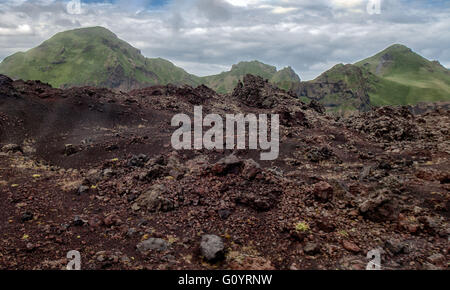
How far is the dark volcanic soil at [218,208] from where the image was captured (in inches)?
272

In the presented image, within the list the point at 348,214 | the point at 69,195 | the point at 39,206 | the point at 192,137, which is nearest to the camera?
the point at 348,214

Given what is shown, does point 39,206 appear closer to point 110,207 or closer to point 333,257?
point 110,207

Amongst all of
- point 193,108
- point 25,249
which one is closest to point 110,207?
point 25,249

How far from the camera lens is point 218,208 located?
29.3ft

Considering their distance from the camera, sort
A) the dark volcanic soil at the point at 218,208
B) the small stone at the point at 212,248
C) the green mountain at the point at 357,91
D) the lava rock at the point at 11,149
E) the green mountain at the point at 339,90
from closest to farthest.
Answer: the small stone at the point at 212,248 → the dark volcanic soil at the point at 218,208 → the lava rock at the point at 11,149 → the green mountain at the point at 339,90 → the green mountain at the point at 357,91

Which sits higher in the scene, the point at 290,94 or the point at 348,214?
the point at 290,94

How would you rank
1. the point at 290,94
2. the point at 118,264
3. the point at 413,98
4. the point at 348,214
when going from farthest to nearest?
the point at 413,98, the point at 290,94, the point at 348,214, the point at 118,264

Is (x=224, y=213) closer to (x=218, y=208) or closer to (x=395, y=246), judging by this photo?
(x=218, y=208)

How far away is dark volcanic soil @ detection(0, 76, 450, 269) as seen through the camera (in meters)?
6.92

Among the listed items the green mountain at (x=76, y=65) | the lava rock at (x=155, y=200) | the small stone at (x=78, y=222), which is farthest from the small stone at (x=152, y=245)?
the green mountain at (x=76, y=65)

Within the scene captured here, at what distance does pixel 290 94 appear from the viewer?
47844mm

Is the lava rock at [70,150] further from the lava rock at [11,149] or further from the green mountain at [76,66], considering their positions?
the green mountain at [76,66]

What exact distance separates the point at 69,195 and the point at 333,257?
10.1m

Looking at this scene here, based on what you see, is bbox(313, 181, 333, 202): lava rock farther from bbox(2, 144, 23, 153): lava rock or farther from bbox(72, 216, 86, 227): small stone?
bbox(2, 144, 23, 153): lava rock
